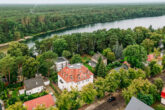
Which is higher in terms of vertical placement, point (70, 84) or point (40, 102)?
point (70, 84)

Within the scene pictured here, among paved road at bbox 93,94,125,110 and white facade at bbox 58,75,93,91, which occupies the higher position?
white facade at bbox 58,75,93,91

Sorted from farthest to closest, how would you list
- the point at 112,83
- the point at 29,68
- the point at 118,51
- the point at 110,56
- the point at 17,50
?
the point at 118,51 < the point at 110,56 < the point at 17,50 < the point at 29,68 < the point at 112,83

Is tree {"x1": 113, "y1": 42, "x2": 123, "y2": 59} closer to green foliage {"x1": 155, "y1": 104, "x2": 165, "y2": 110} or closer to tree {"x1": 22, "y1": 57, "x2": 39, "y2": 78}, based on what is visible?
green foliage {"x1": 155, "y1": 104, "x2": 165, "y2": 110}

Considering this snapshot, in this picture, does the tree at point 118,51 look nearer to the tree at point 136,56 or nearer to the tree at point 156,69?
the tree at point 136,56

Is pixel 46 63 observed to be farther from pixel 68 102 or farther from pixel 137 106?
pixel 137 106

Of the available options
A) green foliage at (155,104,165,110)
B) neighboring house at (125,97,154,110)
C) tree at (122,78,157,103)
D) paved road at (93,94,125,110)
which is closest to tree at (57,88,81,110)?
paved road at (93,94,125,110)

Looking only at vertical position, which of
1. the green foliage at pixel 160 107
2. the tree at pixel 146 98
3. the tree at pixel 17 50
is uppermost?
the tree at pixel 17 50

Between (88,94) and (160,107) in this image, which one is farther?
(88,94)

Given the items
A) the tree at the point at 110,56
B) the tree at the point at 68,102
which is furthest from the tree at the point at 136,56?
the tree at the point at 68,102

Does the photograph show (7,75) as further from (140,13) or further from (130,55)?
Result: (140,13)

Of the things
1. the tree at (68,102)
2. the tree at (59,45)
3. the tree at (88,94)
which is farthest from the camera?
the tree at (59,45)

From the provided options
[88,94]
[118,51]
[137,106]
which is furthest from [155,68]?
[88,94]

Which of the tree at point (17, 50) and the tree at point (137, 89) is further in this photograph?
the tree at point (17, 50)
